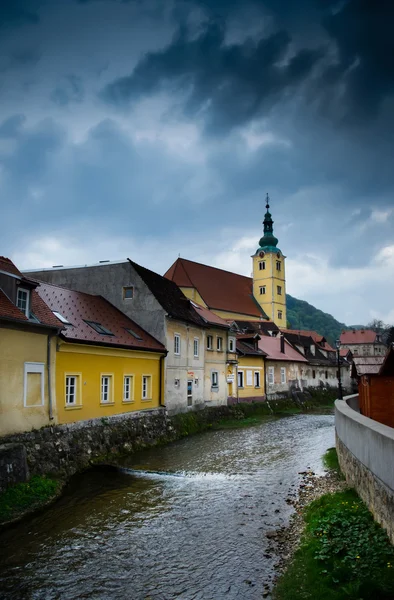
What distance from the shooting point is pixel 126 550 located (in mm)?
10039

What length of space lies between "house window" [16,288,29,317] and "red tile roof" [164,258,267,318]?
5229 cm

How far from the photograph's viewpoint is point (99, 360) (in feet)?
66.4

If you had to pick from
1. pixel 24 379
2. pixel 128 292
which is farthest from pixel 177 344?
pixel 24 379

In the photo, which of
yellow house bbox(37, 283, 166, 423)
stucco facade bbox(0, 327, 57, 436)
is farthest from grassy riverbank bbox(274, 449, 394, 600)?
yellow house bbox(37, 283, 166, 423)


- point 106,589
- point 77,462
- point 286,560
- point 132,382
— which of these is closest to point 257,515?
point 286,560

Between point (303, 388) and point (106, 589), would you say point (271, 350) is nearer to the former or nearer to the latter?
point (303, 388)

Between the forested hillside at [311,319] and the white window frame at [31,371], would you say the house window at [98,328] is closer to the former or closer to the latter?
the white window frame at [31,371]

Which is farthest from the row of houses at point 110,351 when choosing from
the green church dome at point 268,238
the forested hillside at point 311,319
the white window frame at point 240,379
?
the forested hillside at point 311,319

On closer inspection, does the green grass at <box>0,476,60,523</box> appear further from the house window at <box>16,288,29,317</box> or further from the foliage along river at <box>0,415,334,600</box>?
the house window at <box>16,288,29,317</box>

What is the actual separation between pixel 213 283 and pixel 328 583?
69.5 m

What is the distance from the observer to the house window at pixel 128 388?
72.8ft

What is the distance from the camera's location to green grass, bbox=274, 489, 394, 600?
21.8 ft

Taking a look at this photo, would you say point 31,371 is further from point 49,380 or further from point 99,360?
point 99,360

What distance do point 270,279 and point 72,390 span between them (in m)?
74.8
